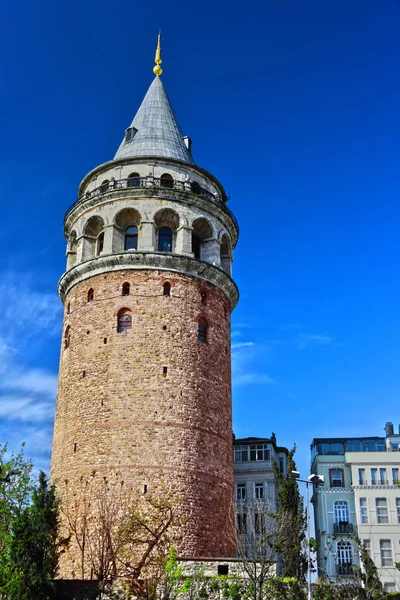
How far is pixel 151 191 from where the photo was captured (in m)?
32.3

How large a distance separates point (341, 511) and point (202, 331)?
16554 millimetres

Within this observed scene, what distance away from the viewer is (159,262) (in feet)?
102

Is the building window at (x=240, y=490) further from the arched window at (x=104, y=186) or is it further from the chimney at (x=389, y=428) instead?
the arched window at (x=104, y=186)

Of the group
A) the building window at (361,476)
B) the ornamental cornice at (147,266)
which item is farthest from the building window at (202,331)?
the building window at (361,476)

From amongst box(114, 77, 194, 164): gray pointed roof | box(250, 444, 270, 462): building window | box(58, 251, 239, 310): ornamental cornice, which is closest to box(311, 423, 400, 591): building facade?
box(250, 444, 270, 462): building window

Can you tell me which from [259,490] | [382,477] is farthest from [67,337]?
[382,477]

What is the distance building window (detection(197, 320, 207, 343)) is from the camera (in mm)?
30975

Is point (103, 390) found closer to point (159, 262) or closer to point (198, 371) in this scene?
point (198, 371)

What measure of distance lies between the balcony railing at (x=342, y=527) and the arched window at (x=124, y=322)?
1915 cm

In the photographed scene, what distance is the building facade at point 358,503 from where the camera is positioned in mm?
39281

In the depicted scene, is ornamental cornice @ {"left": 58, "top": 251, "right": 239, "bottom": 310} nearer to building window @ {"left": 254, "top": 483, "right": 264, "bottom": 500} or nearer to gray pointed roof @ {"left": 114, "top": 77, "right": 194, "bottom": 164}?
gray pointed roof @ {"left": 114, "top": 77, "right": 194, "bottom": 164}

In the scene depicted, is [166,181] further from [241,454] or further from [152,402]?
[241,454]

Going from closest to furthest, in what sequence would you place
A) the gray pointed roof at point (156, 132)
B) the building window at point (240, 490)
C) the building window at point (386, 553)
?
the gray pointed roof at point (156, 132) → the building window at point (386, 553) → the building window at point (240, 490)

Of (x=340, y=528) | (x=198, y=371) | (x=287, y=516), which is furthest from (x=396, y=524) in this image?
(x=198, y=371)
